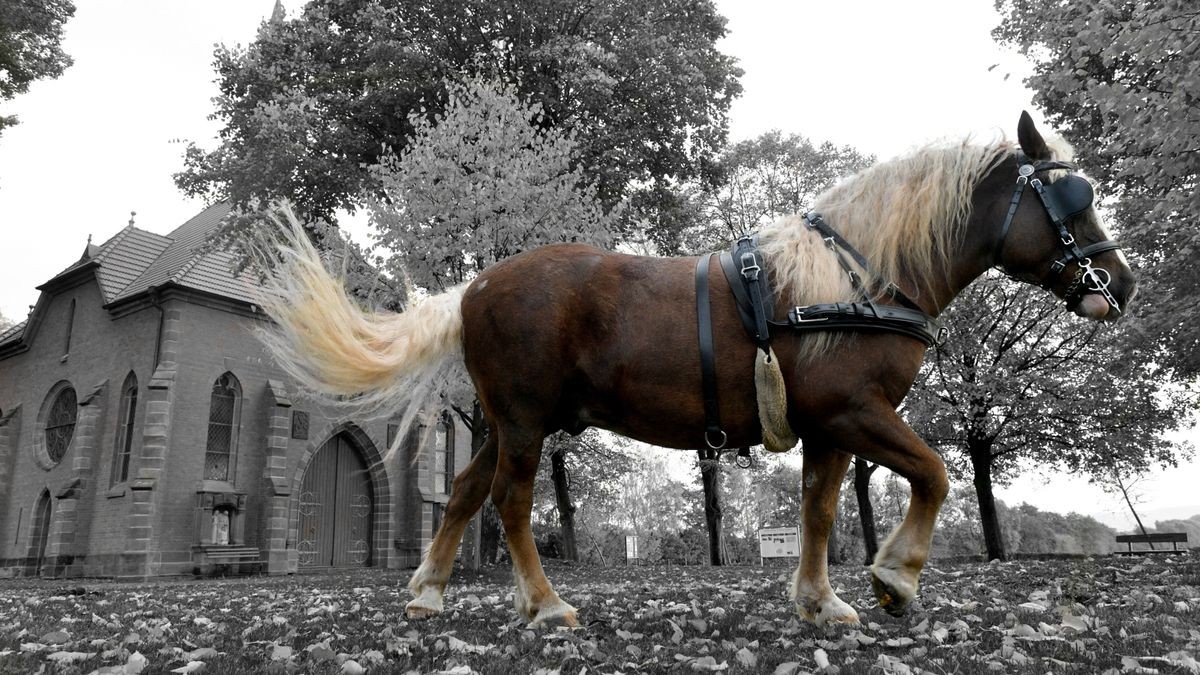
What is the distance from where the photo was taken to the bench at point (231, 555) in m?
23.5

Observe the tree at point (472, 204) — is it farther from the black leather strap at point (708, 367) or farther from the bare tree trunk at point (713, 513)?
the bare tree trunk at point (713, 513)

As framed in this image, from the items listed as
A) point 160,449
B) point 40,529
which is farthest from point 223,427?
point 40,529

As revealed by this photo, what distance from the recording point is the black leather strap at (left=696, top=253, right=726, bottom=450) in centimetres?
438

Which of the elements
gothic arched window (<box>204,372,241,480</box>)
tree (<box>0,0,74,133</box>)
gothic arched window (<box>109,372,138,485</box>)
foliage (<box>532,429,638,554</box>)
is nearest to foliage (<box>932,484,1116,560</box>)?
foliage (<box>532,429,638,554</box>)

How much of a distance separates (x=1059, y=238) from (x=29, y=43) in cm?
2387

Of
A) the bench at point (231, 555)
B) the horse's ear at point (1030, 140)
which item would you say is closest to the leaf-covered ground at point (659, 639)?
the horse's ear at point (1030, 140)

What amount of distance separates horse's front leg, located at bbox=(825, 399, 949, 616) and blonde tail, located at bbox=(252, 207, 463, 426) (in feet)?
8.65

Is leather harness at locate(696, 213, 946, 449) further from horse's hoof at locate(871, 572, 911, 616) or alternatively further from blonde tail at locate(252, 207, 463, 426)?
blonde tail at locate(252, 207, 463, 426)

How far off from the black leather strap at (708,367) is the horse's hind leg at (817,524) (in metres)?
0.66

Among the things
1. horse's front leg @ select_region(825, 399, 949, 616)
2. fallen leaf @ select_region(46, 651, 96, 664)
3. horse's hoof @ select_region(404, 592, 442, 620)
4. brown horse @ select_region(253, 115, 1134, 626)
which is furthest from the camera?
horse's hoof @ select_region(404, 592, 442, 620)

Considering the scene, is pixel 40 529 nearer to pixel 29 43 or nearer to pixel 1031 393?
pixel 29 43

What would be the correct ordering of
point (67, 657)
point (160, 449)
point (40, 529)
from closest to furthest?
point (67, 657)
point (160, 449)
point (40, 529)

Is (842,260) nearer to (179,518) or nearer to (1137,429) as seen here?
(1137,429)

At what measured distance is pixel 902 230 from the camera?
450 centimetres
